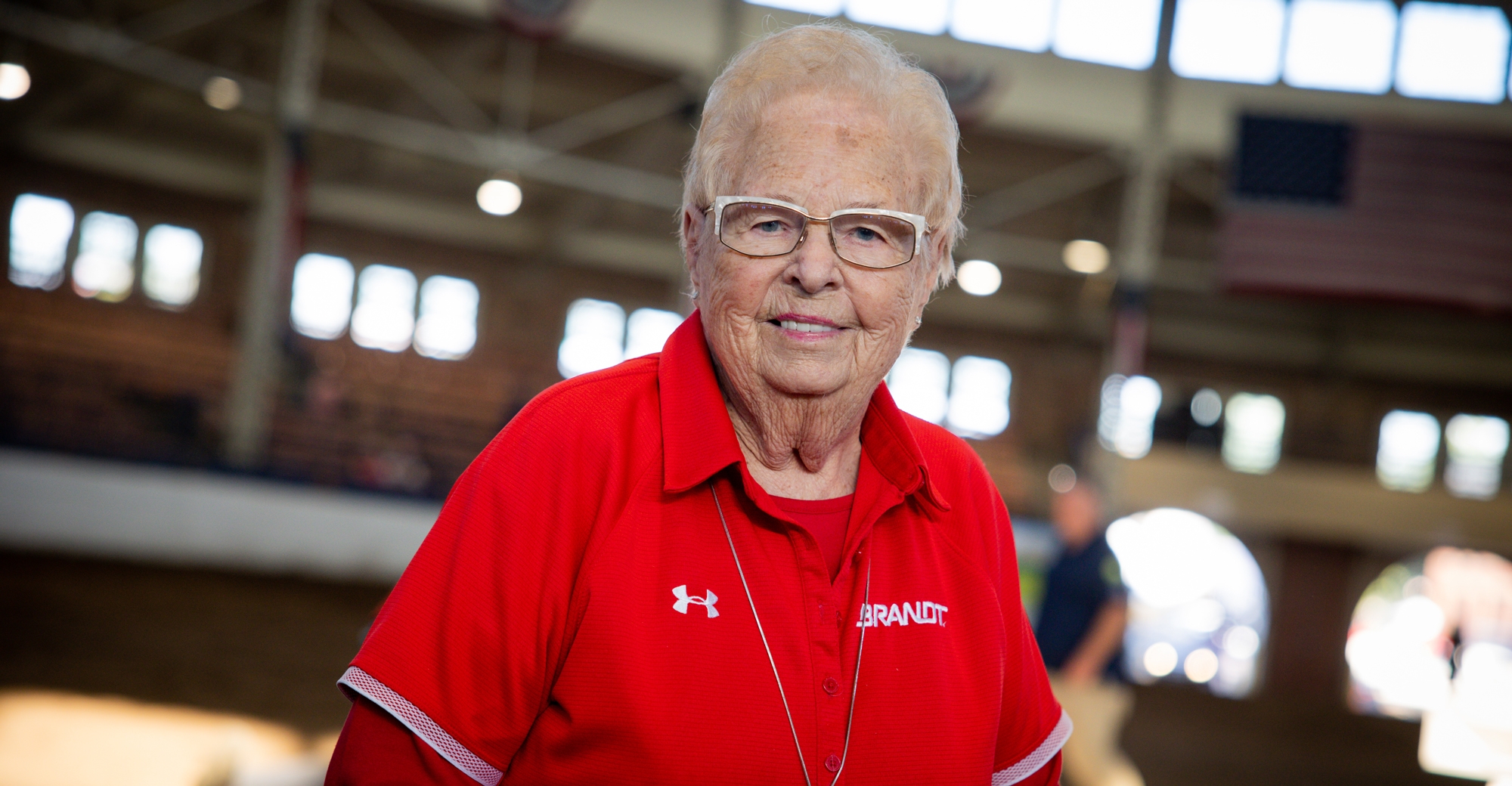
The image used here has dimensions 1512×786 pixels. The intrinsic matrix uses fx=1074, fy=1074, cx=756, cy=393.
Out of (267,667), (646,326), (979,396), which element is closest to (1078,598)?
(267,667)

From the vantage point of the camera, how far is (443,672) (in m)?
0.99

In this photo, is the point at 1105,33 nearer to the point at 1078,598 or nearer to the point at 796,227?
the point at 1078,598

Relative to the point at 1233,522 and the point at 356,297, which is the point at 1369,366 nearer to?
the point at 1233,522

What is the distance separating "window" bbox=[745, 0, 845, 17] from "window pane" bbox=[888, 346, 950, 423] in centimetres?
747

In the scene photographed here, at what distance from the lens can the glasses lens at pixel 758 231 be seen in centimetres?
112

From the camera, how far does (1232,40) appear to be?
42.9 ft

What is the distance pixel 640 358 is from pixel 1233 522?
16.9 metres

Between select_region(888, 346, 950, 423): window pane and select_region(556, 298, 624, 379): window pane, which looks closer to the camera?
select_region(556, 298, 624, 379): window pane

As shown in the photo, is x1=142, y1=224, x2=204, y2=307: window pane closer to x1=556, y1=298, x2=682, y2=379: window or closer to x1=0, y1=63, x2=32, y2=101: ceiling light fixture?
x1=556, y1=298, x2=682, y2=379: window

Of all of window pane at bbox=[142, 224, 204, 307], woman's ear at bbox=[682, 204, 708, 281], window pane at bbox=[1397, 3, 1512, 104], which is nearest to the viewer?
woman's ear at bbox=[682, 204, 708, 281]

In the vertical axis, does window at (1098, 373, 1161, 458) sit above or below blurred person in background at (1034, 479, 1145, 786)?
above

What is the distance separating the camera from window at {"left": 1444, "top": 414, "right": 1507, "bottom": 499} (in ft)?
57.8

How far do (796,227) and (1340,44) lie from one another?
574 inches

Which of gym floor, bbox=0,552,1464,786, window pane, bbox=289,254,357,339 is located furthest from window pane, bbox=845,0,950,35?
window pane, bbox=289,254,357,339
